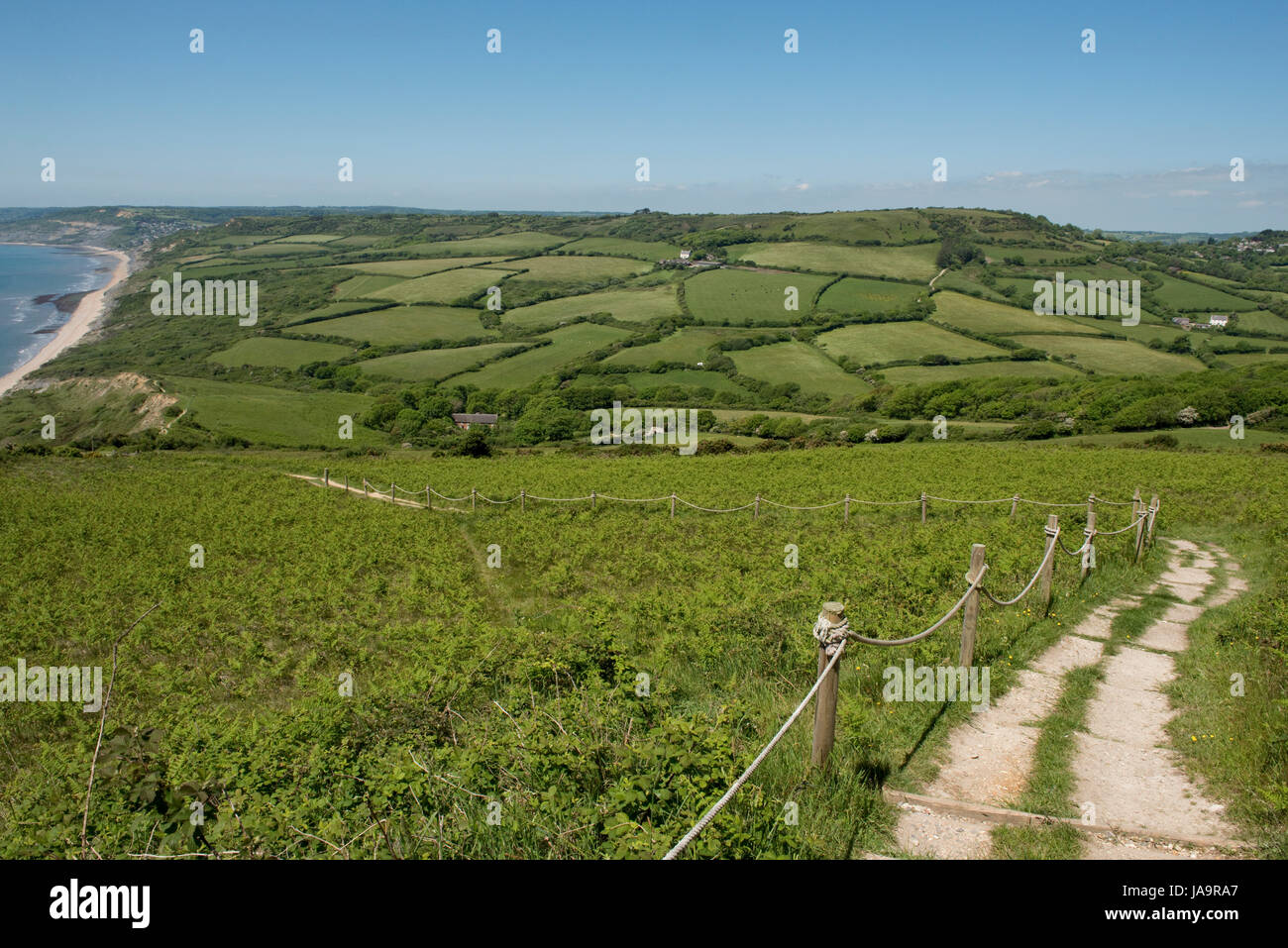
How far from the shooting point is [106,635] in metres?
12.3

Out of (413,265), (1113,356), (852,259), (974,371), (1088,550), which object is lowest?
(1088,550)

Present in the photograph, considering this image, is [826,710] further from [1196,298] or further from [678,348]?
[1196,298]

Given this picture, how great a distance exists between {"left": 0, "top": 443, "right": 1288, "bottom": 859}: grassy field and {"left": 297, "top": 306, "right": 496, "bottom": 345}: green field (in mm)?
73384

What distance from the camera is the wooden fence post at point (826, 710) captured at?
4.93m

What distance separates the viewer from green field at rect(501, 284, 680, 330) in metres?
96.8

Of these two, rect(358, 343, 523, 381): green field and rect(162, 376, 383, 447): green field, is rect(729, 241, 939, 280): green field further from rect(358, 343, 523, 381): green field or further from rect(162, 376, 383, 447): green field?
rect(162, 376, 383, 447): green field

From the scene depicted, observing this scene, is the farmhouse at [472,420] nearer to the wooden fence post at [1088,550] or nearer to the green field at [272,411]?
the green field at [272,411]

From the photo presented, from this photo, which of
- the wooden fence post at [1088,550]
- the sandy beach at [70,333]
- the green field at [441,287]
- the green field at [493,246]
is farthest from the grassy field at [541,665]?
the green field at [493,246]

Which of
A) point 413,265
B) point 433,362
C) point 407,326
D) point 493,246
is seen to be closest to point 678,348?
point 433,362

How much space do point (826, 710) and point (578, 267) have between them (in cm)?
13266

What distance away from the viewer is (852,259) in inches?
4545

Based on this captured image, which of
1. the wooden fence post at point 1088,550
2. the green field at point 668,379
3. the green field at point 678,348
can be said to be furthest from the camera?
the green field at point 678,348

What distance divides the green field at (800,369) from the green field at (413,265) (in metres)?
71.8
